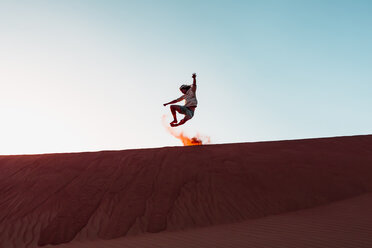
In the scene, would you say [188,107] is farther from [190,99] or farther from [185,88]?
[185,88]

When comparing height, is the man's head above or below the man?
above

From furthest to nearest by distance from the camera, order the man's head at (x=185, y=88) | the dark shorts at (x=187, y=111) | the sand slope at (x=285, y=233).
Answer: the man's head at (x=185, y=88), the dark shorts at (x=187, y=111), the sand slope at (x=285, y=233)

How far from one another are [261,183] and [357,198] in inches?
84.7

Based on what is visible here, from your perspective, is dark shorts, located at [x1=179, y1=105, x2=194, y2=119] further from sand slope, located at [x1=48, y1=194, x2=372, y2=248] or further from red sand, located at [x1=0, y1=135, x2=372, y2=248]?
sand slope, located at [x1=48, y1=194, x2=372, y2=248]

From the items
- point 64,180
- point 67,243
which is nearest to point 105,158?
point 64,180

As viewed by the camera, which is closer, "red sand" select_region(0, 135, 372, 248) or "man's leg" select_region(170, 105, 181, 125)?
"red sand" select_region(0, 135, 372, 248)

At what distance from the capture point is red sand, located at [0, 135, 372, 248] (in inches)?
256

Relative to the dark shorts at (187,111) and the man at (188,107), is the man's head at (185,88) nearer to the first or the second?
the man at (188,107)

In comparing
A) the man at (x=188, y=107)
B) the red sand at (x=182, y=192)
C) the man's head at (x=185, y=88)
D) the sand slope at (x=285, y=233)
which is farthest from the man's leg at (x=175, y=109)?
the sand slope at (x=285, y=233)

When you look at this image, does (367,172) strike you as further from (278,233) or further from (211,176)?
(278,233)

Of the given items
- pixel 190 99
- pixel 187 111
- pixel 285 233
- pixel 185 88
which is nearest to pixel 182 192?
pixel 187 111

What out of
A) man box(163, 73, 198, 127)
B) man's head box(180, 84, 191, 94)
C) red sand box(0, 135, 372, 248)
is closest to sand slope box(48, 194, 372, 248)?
red sand box(0, 135, 372, 248)

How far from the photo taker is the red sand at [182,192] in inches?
256

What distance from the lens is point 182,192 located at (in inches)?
324
